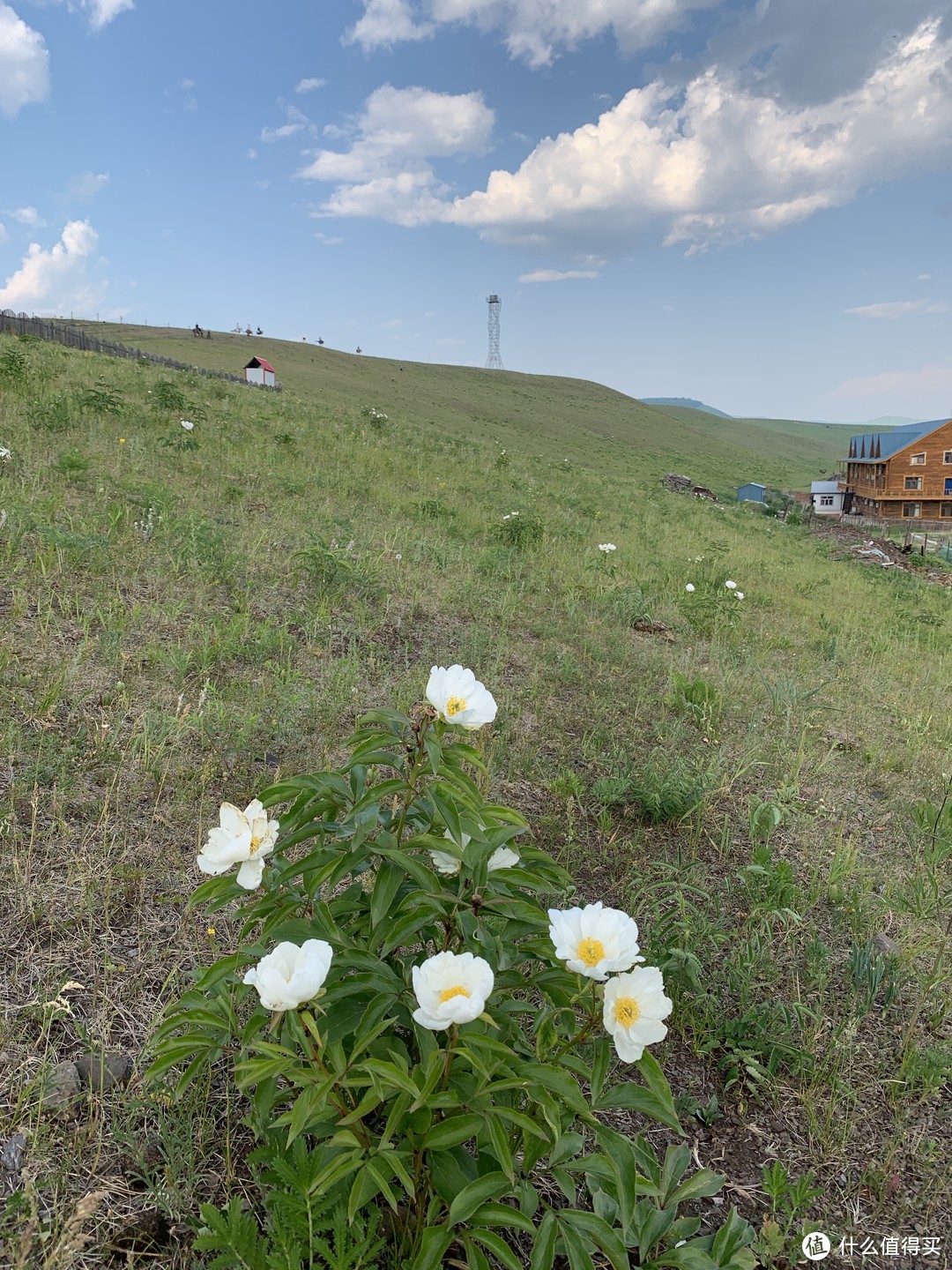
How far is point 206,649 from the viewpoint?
3.75 meters

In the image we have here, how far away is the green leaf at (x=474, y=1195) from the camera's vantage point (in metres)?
1.20

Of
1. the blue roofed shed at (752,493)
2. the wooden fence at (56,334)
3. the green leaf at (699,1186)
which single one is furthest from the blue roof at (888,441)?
the green leaf at (699,1186)

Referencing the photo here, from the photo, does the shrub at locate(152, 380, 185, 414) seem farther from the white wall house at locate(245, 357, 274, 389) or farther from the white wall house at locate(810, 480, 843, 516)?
the white wall house at locate(810, 480, 843, 516)

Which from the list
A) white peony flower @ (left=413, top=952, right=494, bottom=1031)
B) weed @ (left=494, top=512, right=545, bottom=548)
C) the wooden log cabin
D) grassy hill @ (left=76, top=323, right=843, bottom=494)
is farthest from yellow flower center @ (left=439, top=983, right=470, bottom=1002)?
the wooden log cabin

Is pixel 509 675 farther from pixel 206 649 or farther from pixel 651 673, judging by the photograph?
pixel 206 649

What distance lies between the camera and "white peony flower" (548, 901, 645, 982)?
4.10 ft

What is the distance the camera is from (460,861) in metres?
1.50

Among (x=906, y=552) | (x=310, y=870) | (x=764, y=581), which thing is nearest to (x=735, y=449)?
(x=906, y=552)

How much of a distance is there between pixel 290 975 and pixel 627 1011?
62cm

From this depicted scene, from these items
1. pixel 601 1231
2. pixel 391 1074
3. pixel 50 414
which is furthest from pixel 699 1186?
pixel 50 414

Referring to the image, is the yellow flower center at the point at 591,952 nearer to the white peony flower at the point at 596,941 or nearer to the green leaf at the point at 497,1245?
the white peony flower at the point at 596,941

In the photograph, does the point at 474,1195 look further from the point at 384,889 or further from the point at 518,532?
the point at 518,532

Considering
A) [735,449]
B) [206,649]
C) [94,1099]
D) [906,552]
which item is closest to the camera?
[94,1099]

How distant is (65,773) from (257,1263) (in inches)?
78.9
